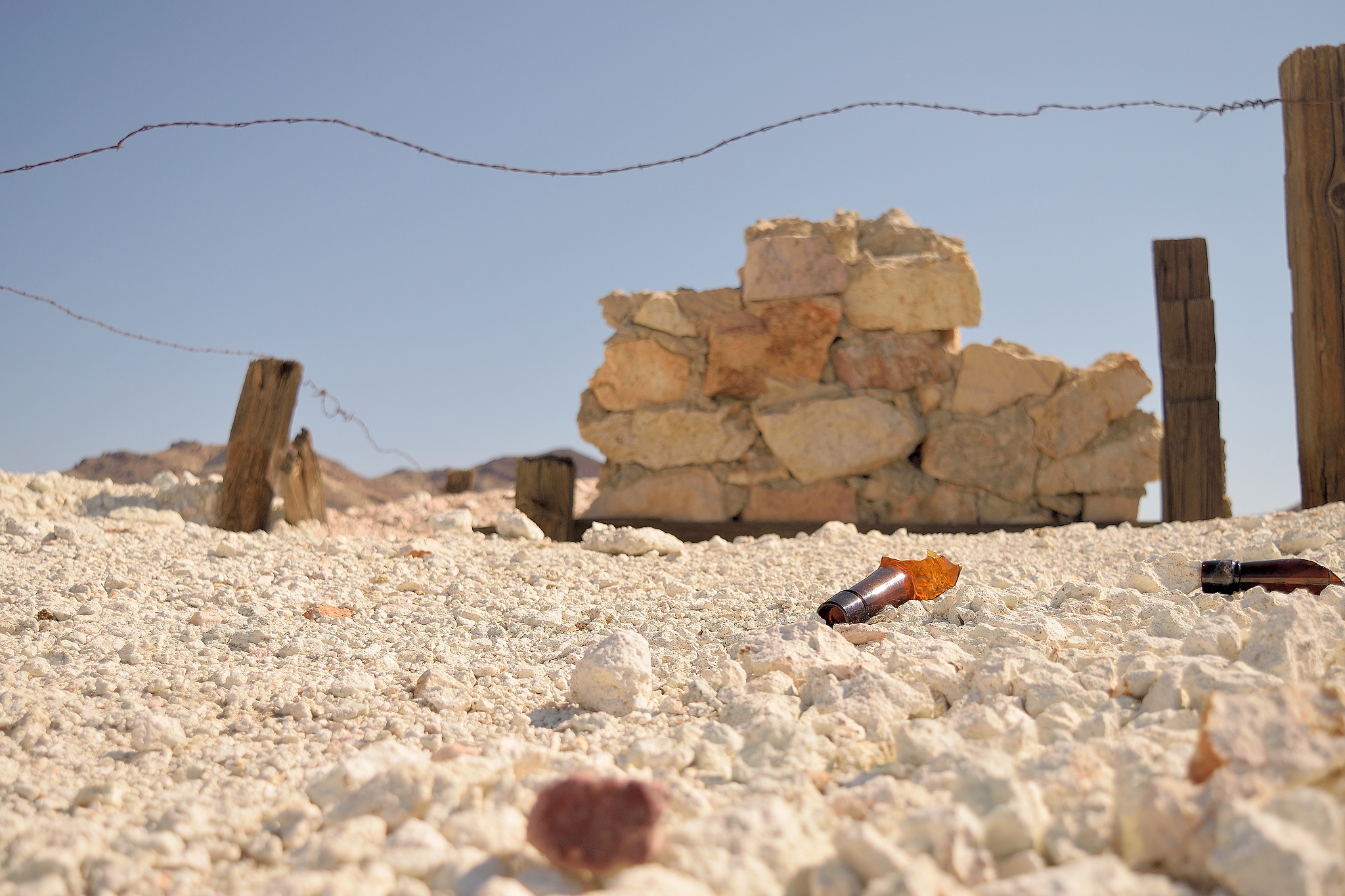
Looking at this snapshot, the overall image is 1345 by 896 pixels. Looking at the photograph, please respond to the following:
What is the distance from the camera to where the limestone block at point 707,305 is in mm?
4867

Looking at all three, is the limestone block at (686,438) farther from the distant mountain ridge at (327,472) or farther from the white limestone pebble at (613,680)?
the white limestone pebble at (613,680)

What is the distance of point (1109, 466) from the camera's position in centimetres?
477

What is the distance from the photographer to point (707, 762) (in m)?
1.31

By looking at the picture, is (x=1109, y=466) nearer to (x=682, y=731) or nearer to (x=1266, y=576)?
(x=1266, y=576)

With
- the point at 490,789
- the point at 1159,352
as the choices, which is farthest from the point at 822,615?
the point at 1159,352

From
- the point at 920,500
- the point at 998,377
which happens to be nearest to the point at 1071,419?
the point at 998,377

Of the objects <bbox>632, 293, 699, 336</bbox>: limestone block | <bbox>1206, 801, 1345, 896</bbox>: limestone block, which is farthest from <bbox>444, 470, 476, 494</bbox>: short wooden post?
<bbox>1206, 801, 1345, 896</bbox>: limestone block

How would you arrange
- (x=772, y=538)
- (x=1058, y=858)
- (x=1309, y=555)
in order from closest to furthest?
(x=1058, y=858) < (x=1309, y=555) < (x=772, y=538)

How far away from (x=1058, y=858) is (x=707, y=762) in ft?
1.59

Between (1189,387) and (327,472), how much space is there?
7.40 m

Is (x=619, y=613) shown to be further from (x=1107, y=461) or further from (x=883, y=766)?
(x=1107, y=461)

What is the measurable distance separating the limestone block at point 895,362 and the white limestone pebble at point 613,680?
3.42 metres

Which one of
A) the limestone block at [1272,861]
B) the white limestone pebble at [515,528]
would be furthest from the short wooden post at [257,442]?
the limestone block at [1272,861]

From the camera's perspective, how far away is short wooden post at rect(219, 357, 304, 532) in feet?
14.5
